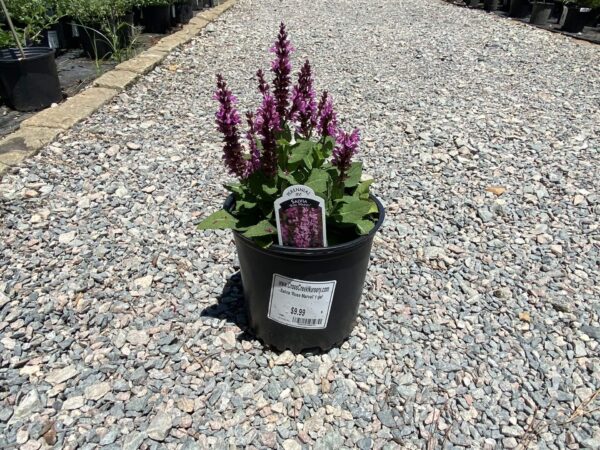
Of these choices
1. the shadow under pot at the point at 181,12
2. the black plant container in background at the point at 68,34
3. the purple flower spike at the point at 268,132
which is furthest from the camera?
the shadow under pot at the point at 181,12

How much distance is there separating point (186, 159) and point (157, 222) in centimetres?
77

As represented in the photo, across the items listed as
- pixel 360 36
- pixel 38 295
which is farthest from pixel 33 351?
pixel 360 36

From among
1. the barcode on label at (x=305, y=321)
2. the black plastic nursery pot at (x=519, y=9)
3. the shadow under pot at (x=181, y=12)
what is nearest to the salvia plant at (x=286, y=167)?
the barcode on label at (x=305, y=321)

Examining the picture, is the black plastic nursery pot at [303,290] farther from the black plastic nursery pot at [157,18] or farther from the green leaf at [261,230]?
the black plastic nursery pot at [157,18]

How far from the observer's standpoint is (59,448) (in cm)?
156

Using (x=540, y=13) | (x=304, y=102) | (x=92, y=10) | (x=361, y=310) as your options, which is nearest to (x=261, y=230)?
(x=304, y=102)

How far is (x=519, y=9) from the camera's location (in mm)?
8297

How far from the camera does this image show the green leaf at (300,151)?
168 cm

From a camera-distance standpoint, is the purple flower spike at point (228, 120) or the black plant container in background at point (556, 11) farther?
the black plant container in background at point (556, 11)

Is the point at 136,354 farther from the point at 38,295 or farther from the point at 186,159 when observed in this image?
the point at 186,159

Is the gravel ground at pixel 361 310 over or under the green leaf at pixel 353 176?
under

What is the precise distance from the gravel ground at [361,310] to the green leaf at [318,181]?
0.74 meters

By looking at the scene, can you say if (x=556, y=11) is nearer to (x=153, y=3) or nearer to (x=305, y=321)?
(x=153, y=3)

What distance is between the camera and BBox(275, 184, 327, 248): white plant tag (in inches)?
58.9
